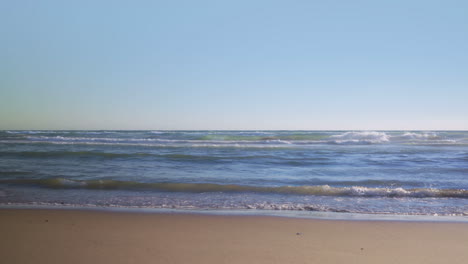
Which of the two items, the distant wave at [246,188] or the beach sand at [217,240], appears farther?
the distant wave at [246,188]

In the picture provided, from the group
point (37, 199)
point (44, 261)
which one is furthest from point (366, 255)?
point (37, 199)

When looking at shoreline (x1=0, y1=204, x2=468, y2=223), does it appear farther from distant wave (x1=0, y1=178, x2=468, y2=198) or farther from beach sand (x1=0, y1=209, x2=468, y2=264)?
distant wave (x1=0, y1=178, x2=468, y2=198)

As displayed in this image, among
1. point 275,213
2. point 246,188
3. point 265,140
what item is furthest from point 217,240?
point 265,140

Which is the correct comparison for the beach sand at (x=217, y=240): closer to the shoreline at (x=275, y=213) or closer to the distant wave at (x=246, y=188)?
the shoreline at (x=275, y=213)

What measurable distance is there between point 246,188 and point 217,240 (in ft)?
11.7

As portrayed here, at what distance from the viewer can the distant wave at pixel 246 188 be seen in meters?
6.83

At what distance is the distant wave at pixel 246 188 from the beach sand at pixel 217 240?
229 centimetres

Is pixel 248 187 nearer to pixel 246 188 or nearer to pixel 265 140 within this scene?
pixel 246 188

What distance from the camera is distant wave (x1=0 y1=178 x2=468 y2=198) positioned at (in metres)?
6.83

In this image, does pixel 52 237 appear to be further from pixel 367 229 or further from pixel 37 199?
pixel 367 229

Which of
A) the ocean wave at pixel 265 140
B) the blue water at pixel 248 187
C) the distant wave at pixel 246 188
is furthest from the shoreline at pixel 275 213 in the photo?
the ocean wave at pixel 265 140

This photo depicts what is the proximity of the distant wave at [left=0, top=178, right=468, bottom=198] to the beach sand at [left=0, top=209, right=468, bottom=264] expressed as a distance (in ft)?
7.52

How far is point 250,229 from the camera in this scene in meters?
4.27

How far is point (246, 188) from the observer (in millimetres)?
7355
